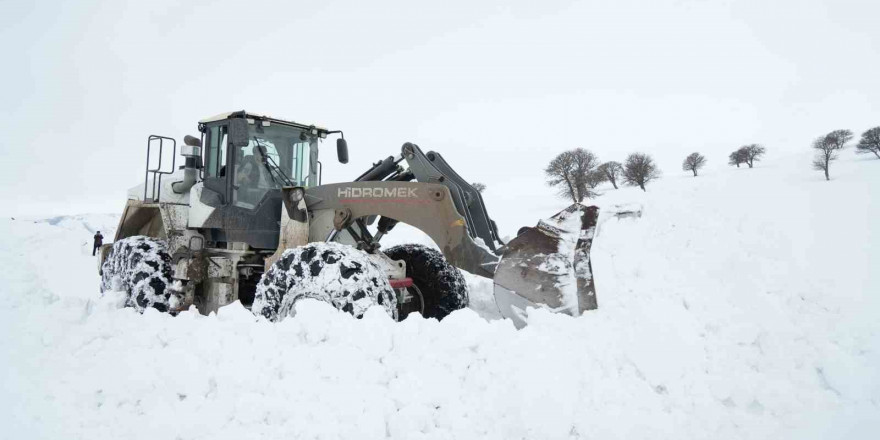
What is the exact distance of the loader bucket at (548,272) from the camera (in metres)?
3.95

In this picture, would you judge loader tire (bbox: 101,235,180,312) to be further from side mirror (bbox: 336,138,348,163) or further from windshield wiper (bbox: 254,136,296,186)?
side mirror (bbox: 336,138,348,163)

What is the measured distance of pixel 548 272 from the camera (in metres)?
4.04

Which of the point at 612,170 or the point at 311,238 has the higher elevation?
the point at 612,170

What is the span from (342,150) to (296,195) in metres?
1.24

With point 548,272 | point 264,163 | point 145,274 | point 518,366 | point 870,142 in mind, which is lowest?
point 518,366

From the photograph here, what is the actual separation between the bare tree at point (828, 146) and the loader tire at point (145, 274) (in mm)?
31052

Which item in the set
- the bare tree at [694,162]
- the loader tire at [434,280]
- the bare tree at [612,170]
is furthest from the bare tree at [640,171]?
the loader tire at [434,280]

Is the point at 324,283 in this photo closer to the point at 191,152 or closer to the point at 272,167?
the point at 272,167

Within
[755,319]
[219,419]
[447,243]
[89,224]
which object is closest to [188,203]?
[447,243]

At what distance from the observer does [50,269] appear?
42.9ft

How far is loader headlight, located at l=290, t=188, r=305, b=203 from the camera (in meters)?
5.23

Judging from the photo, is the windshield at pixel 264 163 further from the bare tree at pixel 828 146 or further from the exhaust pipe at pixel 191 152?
the bare tree at pixel 828 146

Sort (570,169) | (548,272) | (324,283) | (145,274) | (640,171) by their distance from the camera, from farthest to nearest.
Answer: (570,169) < (640,171) < (145,274) < (548,272) < (324,283)

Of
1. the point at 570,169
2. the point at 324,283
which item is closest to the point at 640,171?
the point at 570,169
